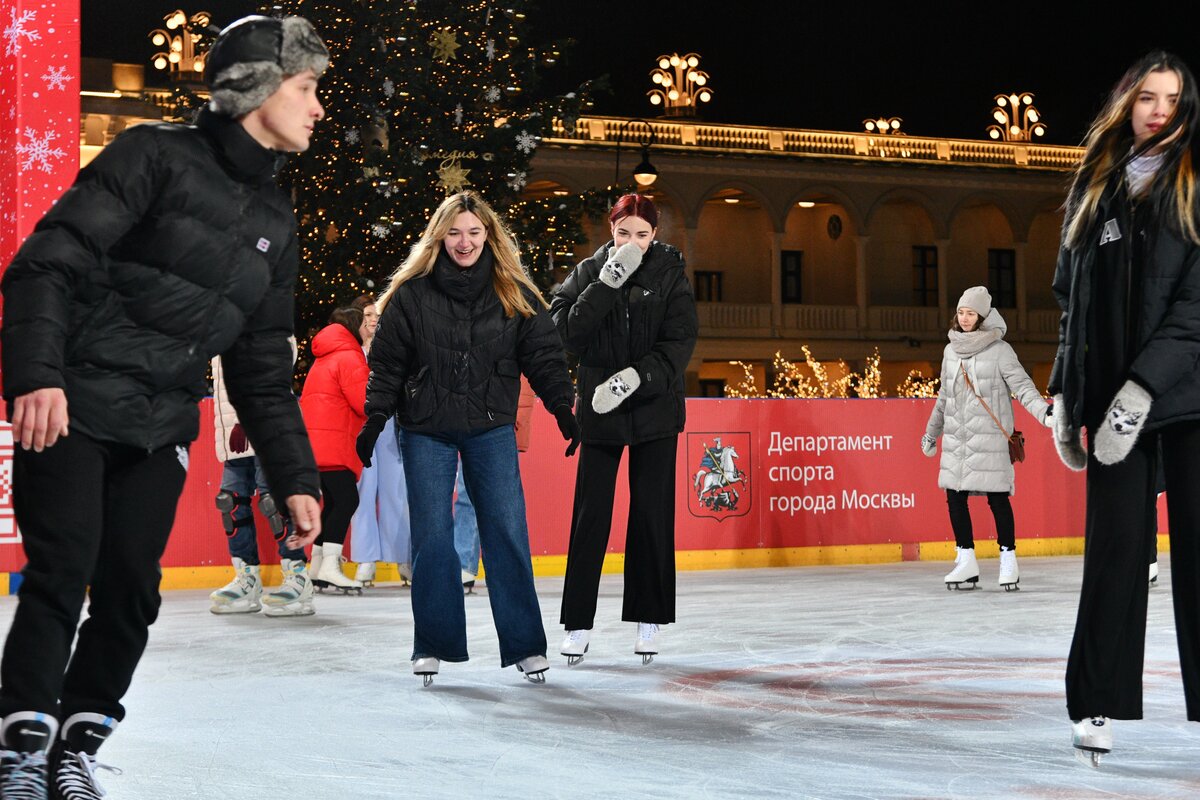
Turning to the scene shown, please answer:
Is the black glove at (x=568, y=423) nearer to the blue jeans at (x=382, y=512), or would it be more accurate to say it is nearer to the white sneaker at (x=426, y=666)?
the white sneaker at (x=426, y=666)

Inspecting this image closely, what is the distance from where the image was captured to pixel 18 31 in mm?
8594

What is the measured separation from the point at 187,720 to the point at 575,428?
1685 mm

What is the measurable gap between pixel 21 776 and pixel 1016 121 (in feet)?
154

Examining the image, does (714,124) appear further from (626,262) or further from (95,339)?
(95,339)

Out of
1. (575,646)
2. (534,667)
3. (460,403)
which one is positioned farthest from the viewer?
(575,646)

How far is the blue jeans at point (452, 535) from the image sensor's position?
18.4ft

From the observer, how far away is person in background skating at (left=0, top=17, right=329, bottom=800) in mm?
3115

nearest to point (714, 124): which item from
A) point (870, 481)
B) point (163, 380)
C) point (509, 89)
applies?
point (509, 89)

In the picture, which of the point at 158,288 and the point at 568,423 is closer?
the point at 158,288

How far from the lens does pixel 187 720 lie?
4.93m

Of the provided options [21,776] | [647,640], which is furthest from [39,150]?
[21,776]

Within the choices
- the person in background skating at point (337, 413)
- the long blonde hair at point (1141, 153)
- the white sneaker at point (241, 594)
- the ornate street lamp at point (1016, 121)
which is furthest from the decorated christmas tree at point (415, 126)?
the ornate street lamp at point (1016, 121)

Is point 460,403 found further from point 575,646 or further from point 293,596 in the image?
point 293,596

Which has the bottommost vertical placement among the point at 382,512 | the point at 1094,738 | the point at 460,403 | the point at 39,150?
the point at 1094,738
